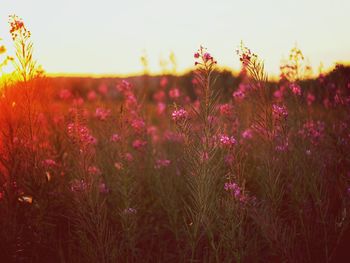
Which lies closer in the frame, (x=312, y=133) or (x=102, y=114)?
(x=312, y=133)

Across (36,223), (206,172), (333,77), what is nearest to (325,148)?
(333,77)

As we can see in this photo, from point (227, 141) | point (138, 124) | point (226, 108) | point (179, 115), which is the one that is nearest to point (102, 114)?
point (138, 124)

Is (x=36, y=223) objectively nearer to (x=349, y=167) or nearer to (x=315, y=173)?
(x=315, y=173)

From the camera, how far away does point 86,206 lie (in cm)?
335

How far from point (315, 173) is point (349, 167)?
859 mm

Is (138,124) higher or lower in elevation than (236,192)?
higher

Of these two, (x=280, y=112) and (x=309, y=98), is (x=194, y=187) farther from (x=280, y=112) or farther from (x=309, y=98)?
(x=309, y=98)

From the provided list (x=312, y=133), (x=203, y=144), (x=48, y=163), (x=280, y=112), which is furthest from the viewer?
(x=312, y=133)

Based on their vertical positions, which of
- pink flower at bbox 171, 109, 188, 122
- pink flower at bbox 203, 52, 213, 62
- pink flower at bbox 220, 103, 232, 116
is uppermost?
pink flower at bbox 203, 52, 213, 62

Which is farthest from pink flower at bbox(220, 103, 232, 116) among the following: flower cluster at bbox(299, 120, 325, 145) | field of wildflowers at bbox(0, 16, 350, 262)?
flower cluster at bbox(299, 120, 325, 145)

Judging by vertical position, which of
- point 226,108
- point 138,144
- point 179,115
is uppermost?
point 179,115

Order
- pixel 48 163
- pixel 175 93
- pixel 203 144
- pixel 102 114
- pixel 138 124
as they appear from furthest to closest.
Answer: pixel 175 93, pixel 138 124, pixel 102 114, pixel 48 163, pixel 203 144

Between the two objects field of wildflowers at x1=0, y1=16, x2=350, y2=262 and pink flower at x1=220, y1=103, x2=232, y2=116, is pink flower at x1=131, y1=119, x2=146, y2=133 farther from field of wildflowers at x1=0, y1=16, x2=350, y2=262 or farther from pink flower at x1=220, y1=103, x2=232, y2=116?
pink flower at x1=220, y1=103, x2=232, y2=116

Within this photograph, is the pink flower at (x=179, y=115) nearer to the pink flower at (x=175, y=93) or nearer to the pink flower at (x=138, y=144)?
the pink flower at (x=138, y=144)
